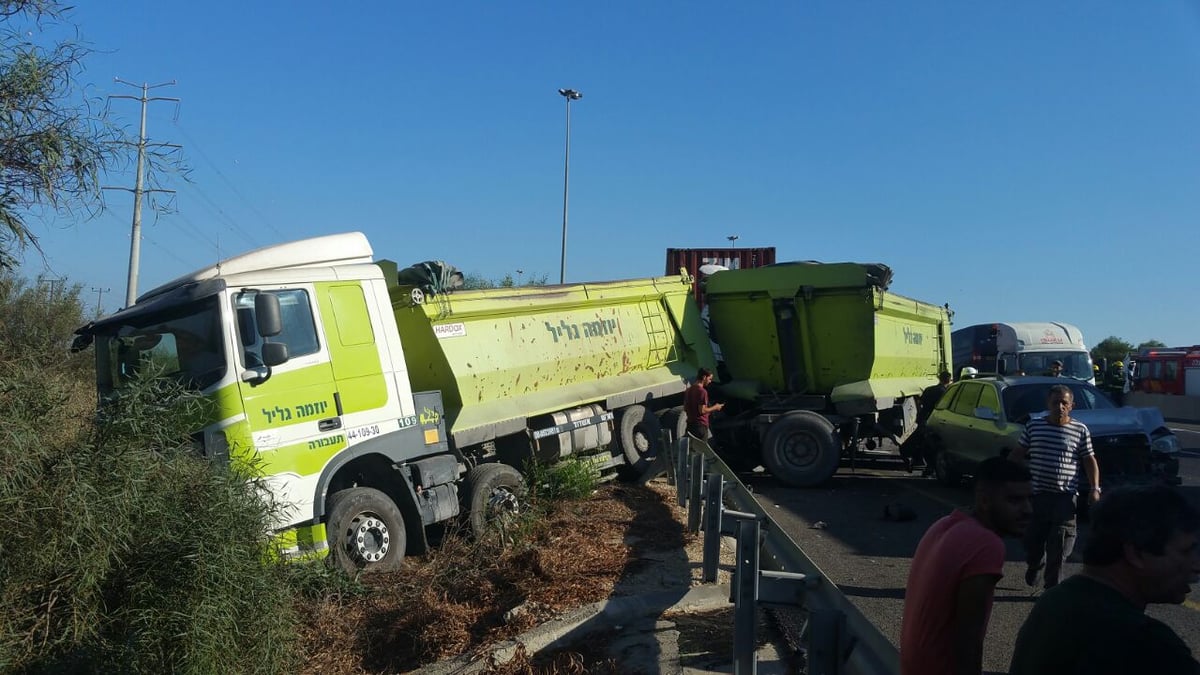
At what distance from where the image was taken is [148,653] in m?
4.51

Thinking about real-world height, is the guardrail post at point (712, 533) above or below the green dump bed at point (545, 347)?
below

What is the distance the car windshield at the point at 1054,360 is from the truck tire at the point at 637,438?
14.4 meters

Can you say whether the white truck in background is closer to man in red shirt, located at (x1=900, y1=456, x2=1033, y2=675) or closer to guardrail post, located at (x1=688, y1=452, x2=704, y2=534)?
guardrail post, located at (x1=688, y1=452, x2=704, y2=534)

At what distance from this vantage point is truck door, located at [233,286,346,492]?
6812 millimetres

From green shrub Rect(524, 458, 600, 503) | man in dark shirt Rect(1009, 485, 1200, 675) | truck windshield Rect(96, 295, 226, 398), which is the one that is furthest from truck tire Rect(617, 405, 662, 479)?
man in dark shirt Rect(1009, 485, 1200, 675)

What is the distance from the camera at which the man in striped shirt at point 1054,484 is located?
6312mm

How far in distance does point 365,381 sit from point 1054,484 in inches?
219

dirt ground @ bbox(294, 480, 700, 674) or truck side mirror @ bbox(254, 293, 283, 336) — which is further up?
truck side mirror @ bbox(254, 293, 283, 336)

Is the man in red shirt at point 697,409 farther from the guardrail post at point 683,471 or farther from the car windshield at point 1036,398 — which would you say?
the car windshield at point 1036,398

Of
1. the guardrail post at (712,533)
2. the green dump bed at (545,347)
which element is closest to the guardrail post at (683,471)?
the green dump bed at (545,347)

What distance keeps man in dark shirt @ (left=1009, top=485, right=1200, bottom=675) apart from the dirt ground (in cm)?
309

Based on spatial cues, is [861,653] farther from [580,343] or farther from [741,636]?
[580,343]

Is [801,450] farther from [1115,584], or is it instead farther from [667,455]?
[1115,584]

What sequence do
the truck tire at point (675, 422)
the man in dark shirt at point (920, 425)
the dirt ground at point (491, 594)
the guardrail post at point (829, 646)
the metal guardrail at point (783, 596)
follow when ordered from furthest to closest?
the man in dark shirt at point (920, 425)
the truck tire at point (675, 422)
the dirt ground at point (491, 594)
the guardrail post at point (829, 646)
the metal guardrail at point (783, 596)
